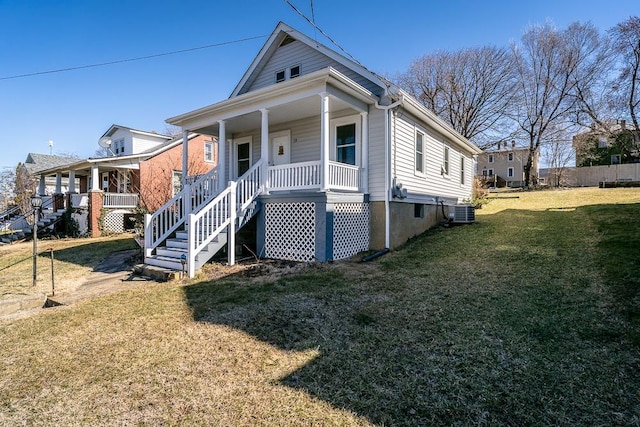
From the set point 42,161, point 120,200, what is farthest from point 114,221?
point 42,161

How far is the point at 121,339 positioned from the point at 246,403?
230 cm

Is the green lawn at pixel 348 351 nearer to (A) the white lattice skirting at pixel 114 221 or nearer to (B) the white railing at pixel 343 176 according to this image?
(B) the white railing at pixel 343 176

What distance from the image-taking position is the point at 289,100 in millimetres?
8586

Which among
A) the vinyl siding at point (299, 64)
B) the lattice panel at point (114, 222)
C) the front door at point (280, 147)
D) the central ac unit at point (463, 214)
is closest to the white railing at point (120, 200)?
→ the lattice panel at point (114, 222)

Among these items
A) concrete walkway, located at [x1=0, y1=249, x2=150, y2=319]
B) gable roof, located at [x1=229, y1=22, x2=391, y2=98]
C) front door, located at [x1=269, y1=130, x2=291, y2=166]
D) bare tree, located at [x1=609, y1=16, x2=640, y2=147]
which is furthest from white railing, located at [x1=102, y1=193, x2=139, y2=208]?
bare tree, located at [x1=609, y1=16, x2=640, y2=147]

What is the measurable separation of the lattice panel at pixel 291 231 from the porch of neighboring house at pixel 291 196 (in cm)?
2

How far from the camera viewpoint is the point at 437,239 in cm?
1036

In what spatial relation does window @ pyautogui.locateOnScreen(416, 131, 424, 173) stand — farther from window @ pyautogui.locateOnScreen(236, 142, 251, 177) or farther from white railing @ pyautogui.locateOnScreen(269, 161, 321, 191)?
window @ pyautogui.locateOnScreen(236, 142, 251, 177)

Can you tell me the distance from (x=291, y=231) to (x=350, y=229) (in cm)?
153

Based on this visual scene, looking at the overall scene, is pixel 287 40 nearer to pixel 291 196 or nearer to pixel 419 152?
pixel 419 152

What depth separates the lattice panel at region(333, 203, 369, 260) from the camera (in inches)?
332

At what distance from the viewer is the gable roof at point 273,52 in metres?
9.83

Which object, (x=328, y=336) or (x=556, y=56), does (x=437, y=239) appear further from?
(x=556, y=56)

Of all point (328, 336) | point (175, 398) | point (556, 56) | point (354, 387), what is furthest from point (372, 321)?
point (556, 56)
